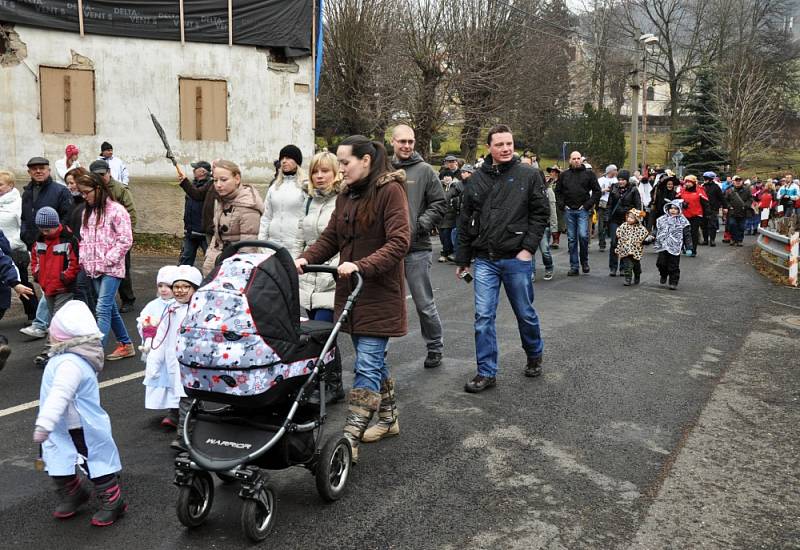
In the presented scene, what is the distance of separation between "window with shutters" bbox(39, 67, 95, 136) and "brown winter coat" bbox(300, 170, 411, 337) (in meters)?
14.4

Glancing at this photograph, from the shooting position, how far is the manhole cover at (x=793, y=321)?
10.0 m

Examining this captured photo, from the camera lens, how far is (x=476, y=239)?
6.92 m

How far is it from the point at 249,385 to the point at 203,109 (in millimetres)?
15757

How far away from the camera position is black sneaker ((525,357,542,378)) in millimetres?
7121

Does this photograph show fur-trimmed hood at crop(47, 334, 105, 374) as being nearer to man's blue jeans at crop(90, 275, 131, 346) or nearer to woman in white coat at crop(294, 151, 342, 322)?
woman in white coat at crop(294, 151, 342, 322)

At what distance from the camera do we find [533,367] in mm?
7148

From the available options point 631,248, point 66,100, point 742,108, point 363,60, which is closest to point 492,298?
point 631,248

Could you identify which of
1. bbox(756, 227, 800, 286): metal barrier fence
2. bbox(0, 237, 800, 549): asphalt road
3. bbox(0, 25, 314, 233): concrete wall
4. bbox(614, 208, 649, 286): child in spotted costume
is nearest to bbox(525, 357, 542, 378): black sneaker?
bbox(0, 237, 800, 549): asphalt road

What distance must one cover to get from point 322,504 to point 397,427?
3.91 ft

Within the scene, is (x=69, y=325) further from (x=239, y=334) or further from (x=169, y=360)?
(x=169, y=360)

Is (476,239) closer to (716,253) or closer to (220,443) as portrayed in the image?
(220,443)

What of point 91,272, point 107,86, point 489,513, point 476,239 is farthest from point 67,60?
point 489,513

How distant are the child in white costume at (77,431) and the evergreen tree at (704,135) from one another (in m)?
48.0

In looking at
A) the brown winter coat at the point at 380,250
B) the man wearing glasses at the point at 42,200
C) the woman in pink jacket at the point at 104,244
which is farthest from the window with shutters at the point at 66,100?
the brown winter coat at the point at 380,250
